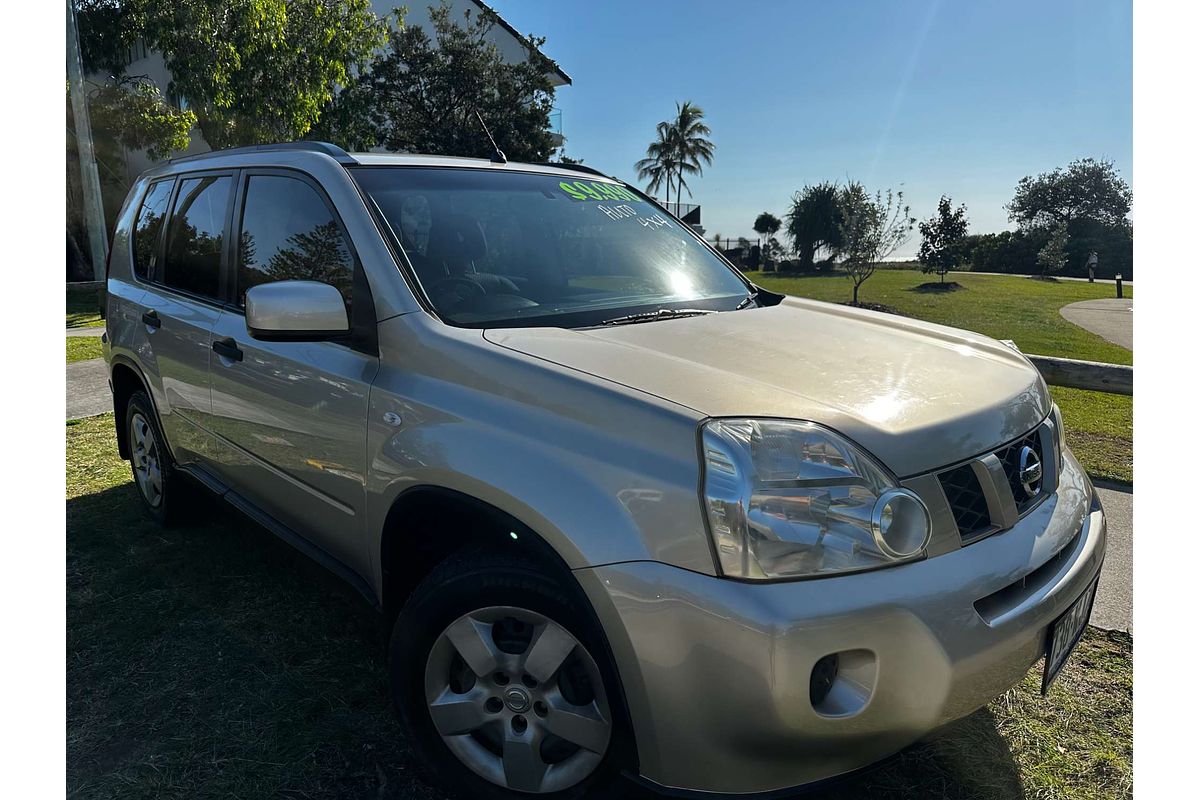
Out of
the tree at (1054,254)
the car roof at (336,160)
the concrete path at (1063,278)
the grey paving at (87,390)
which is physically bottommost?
the grey paving at (87,390)

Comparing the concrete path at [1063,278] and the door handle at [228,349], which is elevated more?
the concrete path at [1063,278]

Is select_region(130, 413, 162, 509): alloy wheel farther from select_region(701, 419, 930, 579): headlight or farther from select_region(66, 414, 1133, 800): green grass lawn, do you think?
select_region(701, 419, 930, 579): headlight

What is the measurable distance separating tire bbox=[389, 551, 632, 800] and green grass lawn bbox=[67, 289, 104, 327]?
13093mm

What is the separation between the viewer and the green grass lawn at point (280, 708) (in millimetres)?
2307

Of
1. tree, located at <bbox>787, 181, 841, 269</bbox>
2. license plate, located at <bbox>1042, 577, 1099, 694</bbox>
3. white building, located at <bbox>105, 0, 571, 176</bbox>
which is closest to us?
license plate, located at <bbox>1042, 577, 1099, 694</bbox>

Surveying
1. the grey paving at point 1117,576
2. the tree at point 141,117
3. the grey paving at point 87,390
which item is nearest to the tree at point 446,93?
the tree at point 141,117

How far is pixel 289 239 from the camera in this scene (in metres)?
2.89

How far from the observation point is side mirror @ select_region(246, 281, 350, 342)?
7.54ft

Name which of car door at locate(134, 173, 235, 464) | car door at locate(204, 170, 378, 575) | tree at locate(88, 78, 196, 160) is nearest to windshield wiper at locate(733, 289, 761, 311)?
car door at locate(204, 170, 378, 575)

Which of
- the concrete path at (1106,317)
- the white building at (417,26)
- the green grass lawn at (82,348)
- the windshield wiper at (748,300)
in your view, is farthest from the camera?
the white building at (417,26)

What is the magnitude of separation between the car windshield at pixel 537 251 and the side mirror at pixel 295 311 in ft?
0.91

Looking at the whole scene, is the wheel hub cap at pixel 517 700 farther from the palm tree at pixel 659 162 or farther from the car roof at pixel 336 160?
the palm tree at pixel 659 162

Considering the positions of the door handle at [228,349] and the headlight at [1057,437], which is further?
the door handle at [228,349]

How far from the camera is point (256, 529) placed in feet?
13.0
